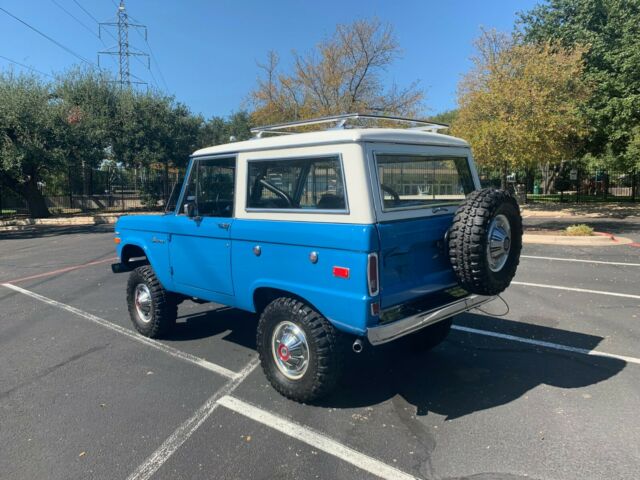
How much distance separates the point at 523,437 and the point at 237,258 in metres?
2.61

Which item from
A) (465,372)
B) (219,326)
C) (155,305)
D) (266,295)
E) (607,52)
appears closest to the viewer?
(266,295)

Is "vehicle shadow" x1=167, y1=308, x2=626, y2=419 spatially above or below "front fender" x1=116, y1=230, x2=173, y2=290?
below

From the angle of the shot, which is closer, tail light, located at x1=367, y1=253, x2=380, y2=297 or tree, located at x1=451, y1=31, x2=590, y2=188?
tail light, located at x1=367, y1=253, x2=380, y2=297

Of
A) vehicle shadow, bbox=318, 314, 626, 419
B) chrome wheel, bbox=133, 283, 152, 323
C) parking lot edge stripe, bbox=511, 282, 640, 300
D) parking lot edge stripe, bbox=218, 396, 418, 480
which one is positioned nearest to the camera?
parking lot edge stripe, bbox=218, 396, 418, 480

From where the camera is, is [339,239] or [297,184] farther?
[297,184]

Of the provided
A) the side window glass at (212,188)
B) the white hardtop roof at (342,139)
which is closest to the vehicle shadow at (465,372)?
the side window glass at (212,188)

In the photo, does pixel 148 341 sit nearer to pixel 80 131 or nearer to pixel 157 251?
pixel 157 251

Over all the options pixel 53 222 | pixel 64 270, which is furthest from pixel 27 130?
pixel 64 270

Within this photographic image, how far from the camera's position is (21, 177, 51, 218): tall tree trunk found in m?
22.9

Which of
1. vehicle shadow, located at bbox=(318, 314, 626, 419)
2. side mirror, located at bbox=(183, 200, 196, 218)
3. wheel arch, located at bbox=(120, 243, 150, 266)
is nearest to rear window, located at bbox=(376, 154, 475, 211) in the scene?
vehicle shadow, located at bbox=(318, 314, 626, 419)

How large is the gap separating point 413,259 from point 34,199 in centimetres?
2467

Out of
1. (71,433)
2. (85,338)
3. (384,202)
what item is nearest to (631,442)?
(384,202)

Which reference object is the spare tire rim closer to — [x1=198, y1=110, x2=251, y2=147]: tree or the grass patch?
the grass patch

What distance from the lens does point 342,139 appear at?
351 centimetres
